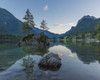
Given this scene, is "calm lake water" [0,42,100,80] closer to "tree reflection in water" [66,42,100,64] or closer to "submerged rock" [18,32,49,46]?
"tree reflection in water" [66,42,100,64]

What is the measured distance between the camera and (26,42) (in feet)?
135

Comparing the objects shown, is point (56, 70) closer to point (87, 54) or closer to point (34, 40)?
point (87, 54)

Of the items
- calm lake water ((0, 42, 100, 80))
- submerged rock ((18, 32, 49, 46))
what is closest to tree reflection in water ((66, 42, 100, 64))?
calm lake water ((0, 42, 100, 80))

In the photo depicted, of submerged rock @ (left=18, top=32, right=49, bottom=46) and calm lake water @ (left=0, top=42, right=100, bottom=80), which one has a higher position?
submerged rock @ (left=18, top=32, right=49, bottom=46)

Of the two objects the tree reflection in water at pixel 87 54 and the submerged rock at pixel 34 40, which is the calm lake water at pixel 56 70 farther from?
the submerged rock at pixel 34 40

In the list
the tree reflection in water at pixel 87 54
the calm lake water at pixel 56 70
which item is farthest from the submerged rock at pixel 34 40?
the calm lake water at pixel 56 70

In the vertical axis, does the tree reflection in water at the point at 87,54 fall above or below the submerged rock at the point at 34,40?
below

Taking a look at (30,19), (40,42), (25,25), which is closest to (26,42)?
(40,42)

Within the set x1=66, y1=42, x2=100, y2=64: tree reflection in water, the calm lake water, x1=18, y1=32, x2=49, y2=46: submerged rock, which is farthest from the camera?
x1=18, y1=32, x2=49, y2=46: submerged rock

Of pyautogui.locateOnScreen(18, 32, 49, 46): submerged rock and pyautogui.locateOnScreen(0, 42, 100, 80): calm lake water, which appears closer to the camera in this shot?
pyautogui.locateOnScreen(0, 42, 100, 80): calm lake water

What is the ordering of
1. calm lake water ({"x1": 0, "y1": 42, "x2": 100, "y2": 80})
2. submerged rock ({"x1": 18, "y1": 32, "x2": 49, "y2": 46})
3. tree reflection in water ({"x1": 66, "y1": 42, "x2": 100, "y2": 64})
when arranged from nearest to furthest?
calm lake water ({"x1": 0, "y1": 42, "x2": 100, "y2": 80}), tree reflection in water ({"x1": 66, "y1": 42, "x2": 100, "y2": 64}), submerged rock ({"x1": 18, "y1": 32, "x2": 49, "y2": 46})

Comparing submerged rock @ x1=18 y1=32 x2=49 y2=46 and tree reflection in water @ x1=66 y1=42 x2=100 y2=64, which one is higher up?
submerged rock @ x1=18 y1=32 x2=49 y2=46

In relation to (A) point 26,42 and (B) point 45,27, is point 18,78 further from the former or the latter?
(B) point 45,27

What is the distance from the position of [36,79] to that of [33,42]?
35.5 metres
